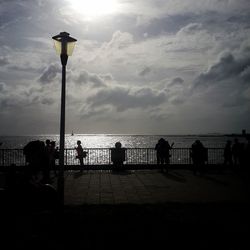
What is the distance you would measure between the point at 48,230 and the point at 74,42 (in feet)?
15.9

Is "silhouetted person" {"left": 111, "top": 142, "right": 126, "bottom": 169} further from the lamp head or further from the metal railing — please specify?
the lamp head

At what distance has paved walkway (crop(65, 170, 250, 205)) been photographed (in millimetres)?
11422

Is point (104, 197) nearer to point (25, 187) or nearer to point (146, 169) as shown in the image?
point (25, 187)

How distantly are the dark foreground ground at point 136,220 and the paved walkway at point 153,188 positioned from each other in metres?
0.03

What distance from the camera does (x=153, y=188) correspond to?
44.9 ft

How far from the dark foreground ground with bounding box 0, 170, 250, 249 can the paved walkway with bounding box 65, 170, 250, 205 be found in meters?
0.03

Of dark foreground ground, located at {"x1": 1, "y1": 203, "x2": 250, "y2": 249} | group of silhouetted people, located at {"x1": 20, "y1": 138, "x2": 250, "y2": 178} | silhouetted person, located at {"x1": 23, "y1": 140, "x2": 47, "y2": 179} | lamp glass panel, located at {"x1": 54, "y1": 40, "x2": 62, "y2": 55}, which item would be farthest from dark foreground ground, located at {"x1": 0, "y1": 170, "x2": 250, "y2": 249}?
lamp glass panel, located at {"x1": 54, "y1": 40, "x2": 62, "y2": 55}

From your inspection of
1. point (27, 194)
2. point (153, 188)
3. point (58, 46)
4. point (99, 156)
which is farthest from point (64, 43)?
point (99, 156)

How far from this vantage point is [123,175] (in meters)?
18.0

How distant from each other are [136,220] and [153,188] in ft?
17.6

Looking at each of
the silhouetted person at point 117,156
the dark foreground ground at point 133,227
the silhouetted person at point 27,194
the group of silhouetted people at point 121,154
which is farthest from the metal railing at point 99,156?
the dark foreground ground at point 133,227

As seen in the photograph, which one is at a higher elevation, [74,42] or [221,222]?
[74,42]

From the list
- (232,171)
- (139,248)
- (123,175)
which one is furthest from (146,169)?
(139,248)

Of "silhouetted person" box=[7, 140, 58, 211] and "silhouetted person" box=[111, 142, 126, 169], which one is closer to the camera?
"silhouetted person" box=[7, 140, 58, 211]
